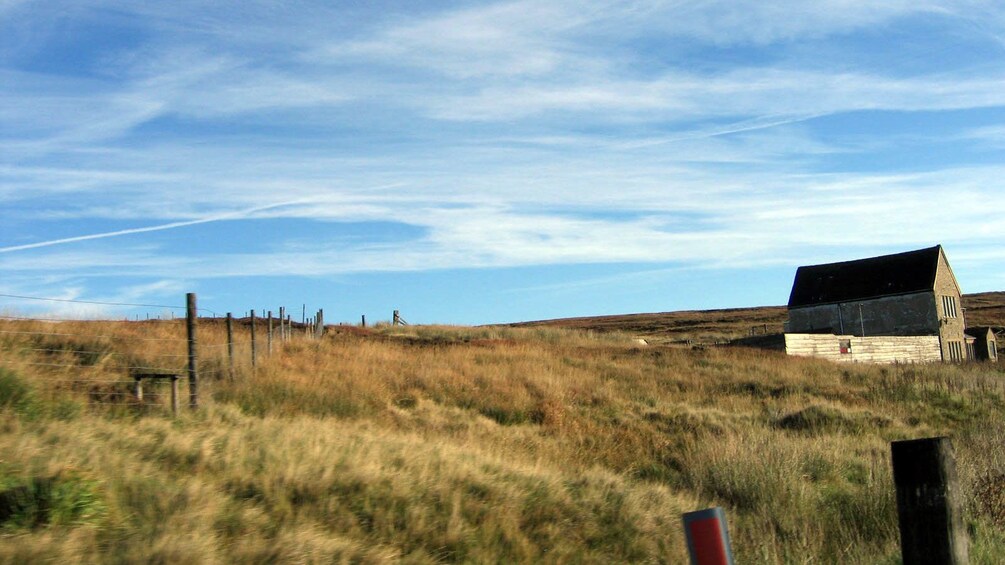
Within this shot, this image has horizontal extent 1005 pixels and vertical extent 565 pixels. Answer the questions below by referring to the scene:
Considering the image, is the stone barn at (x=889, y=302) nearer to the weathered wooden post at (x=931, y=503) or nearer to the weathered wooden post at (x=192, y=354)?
the weathered wooden post at (x=192, y=354)

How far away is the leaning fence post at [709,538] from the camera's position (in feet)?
11.4

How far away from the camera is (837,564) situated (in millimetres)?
8125

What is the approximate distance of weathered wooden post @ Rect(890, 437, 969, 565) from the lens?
467 cm

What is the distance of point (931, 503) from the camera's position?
15.4 feet

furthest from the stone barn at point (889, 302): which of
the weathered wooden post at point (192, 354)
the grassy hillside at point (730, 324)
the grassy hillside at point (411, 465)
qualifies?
the weathered wooden post at point (192, 354)

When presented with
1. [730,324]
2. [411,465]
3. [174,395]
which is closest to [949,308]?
[730,324]

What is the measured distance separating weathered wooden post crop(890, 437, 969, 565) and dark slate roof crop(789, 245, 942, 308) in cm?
5233

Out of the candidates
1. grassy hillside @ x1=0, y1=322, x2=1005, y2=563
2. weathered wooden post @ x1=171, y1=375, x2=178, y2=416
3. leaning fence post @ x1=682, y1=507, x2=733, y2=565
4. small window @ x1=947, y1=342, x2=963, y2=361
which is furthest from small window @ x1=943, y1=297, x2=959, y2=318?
leaning fence post @ x1=682, y1=507, x2=733, y2=565

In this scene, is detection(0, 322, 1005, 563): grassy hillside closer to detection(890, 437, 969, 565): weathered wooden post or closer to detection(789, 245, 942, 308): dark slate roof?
detection(890, 437, 969, 565): weathered wooden post

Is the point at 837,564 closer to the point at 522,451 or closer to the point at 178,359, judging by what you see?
the point at 522,451

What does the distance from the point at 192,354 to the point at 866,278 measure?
50542 millimetres

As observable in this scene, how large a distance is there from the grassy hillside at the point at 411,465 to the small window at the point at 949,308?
32848mm

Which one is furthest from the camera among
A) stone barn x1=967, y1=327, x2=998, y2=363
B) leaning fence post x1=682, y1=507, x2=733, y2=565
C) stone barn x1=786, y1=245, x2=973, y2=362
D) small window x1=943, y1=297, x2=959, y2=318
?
stone barn x1=967, y1=327, x2=998, y2=363

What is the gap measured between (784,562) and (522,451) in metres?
7.10
